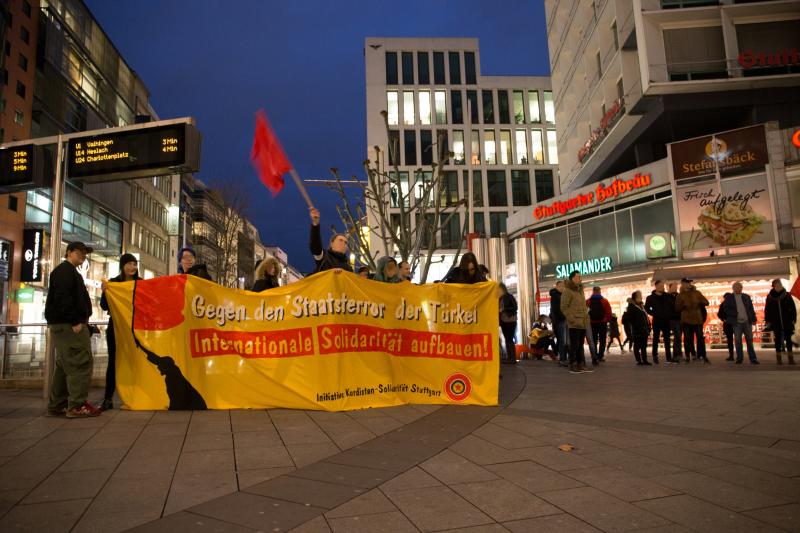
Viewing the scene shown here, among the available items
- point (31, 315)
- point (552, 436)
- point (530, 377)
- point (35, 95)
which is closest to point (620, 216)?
point (530, 377)

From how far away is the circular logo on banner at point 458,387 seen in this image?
7176 millimetres

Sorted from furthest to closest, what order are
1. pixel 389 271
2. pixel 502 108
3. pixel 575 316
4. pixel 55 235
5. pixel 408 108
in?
pixel 502 108, pixel 408 108, pixel 575 316, pixel 55 235, pixel 389 271

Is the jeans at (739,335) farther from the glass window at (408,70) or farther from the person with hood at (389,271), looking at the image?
the glass window at (408,70)

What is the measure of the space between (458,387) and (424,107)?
51286 mm

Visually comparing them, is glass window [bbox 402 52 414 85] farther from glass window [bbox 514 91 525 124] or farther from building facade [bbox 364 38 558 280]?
glass window [bbox 514 91 525 124]

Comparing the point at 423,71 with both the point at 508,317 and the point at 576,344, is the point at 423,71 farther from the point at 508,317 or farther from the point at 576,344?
the point at 576,344

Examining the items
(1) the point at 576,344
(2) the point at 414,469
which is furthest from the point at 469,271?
(2) the point at 414,469

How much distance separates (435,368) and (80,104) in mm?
42082

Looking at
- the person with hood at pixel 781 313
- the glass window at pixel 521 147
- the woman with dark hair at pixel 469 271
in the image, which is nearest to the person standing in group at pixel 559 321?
the person with hood at pixel 781 313

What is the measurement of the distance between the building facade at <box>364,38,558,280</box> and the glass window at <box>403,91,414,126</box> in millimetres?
96

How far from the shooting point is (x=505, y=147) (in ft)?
184

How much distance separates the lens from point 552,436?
5219 mm

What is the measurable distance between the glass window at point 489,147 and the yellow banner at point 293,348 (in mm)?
50451

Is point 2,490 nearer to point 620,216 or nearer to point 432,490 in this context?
→ point 432,490
